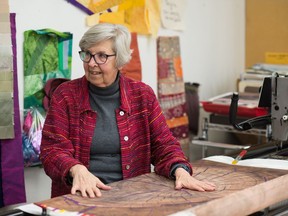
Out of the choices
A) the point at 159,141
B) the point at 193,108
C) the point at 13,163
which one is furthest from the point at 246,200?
the point at 193,108

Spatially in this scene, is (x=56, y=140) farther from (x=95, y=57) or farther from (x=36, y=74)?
(x=36, y=74)

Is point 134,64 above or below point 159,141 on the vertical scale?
above

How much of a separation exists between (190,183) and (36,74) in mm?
1238

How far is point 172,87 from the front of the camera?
12.4 ft

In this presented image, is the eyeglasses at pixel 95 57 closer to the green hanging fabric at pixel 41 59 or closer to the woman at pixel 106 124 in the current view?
the woman at pixel 106 124

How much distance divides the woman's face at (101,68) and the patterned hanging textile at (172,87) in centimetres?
156

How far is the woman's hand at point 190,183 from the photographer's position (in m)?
1.88

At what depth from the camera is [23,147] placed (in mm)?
2775

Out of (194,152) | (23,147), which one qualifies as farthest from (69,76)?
(194,152)

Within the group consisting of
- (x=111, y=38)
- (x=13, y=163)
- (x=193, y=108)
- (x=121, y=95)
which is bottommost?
(x=13, y=163)

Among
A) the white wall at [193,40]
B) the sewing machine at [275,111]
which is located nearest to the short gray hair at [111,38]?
the sewing machine at [275,111]

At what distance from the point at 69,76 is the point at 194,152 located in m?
1.48

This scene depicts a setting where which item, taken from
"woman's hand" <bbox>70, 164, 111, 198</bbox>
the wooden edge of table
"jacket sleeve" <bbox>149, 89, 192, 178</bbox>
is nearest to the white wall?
"jacket sleeve" <bbox>149, 89, 192, 178</bbox>

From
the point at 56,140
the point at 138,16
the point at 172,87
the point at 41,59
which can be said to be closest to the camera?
the point at 56,140
